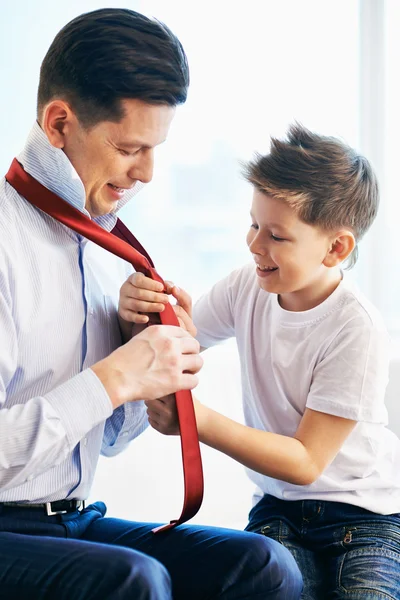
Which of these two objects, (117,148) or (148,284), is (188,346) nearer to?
(148,284)

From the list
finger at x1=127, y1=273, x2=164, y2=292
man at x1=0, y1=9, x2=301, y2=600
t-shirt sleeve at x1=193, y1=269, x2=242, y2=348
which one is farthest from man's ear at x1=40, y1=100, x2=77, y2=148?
t-shirt sleeve at x1=193, y1=269, x2=242, y2=348

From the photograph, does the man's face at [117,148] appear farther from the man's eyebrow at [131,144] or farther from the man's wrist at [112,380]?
the man's wrist at [112,380]

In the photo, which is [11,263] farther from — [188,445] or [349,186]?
[349,186]

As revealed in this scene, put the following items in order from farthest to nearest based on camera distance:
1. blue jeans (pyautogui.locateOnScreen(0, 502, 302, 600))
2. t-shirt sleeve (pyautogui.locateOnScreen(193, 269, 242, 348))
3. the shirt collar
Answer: t-shirt sleeve (pyautogui.locateOnScreen(193, 269, 242, 348)), the shirt collar, blue jeans (pyautogui.locateOnScreen(0, 502, 302, 600))

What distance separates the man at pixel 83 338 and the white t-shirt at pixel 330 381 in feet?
1.11

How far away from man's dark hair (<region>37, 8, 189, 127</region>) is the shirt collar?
8 centimetres

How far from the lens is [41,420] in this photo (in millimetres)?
1202

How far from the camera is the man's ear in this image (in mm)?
1385

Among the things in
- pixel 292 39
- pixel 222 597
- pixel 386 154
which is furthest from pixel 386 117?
pixel 222 597

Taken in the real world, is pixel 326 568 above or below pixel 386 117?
below

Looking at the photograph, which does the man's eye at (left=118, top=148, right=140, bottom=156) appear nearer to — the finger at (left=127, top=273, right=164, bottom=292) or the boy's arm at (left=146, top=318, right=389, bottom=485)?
the finger at (left=127, top=273, right=164, bottom=292)

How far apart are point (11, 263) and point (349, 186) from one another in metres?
0.77

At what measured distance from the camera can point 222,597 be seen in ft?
4.34

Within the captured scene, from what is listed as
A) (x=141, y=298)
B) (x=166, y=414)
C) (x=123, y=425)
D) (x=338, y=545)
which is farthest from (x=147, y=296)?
(x=338, y=545)
